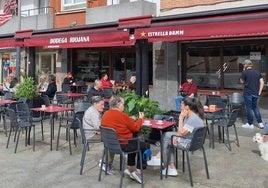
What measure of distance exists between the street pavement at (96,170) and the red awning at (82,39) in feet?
12.2

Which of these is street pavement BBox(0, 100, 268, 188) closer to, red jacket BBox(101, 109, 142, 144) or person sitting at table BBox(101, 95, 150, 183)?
person sitting at table BBox(101, 95, 150, 183)

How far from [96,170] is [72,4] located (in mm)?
13627

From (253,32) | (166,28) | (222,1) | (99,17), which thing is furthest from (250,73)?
(99,17)

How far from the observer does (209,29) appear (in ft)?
29.3

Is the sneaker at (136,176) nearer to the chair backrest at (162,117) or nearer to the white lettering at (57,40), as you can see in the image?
the chair backrest at (162,117)

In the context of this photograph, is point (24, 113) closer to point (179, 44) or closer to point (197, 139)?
point (197, 139)

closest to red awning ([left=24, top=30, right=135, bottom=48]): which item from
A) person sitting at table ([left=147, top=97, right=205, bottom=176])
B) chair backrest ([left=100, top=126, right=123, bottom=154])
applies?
person sitting at table ([left=147, top=97, right=205, bottom=176])

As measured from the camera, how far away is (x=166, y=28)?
379 inches

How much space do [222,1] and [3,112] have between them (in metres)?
7.87

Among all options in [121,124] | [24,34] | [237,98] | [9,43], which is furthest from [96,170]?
[9,43]

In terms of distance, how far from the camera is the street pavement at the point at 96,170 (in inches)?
222

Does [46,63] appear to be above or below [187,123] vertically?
above

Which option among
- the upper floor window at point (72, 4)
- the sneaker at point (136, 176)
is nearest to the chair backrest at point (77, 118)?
the sneaker at point (136, 176)

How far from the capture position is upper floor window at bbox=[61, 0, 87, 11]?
18047 mm
